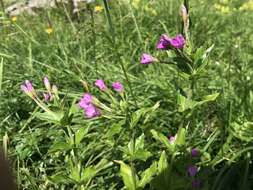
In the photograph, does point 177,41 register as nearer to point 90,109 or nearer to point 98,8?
point 90,109

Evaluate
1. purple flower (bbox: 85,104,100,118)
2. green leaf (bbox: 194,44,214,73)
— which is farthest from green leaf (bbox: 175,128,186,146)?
purple flower (bbox: 85,104,100,118)

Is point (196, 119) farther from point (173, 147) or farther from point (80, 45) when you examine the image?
point (80, 45)

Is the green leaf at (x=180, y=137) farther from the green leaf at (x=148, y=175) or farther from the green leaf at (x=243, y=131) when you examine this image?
the green leaf at (x=243, y=131)

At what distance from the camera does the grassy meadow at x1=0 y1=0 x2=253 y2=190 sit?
2107mm

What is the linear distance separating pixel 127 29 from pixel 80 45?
52cm

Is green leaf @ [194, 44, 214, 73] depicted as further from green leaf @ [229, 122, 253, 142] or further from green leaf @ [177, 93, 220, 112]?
green leaf @ [229, 122, 253, 142]

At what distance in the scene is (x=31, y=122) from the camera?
3.09m

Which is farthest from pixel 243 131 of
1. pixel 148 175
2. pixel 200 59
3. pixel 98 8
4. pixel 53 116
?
pixel 98 8

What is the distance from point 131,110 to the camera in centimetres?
274

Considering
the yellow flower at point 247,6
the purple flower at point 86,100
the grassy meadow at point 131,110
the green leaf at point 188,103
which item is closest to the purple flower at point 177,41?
the grassy meadow at point 131,110

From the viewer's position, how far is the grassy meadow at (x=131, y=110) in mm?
2107

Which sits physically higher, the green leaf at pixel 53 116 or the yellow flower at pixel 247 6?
the green leaf at pixel 53 116

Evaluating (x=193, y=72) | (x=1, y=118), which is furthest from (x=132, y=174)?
(x=1, y=118)

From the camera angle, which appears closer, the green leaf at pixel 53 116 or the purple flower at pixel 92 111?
the green leaf at pixel 53 116
